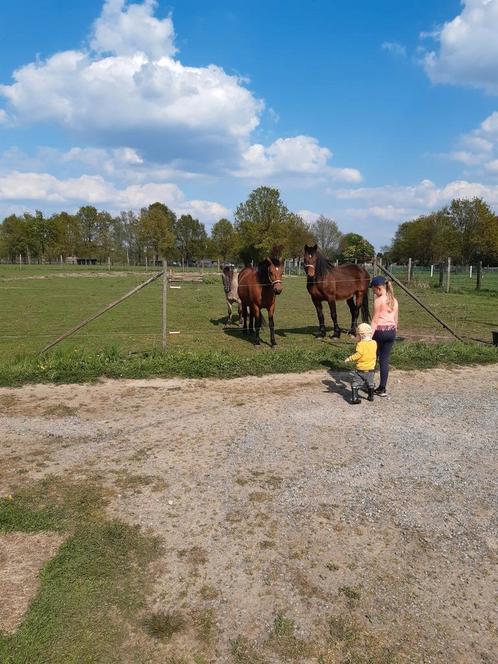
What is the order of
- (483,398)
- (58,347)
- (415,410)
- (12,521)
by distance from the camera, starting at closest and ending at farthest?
(12,521) < (415,410) < (483,398) < (58,347)

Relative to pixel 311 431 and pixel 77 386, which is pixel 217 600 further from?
pixel 77 386

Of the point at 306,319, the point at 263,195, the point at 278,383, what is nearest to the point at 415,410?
the point at 278,383

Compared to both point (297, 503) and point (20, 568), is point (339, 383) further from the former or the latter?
point (20, 568)

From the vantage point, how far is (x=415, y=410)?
6.83m

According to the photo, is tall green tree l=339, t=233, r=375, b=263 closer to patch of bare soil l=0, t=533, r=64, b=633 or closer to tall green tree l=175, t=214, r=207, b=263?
tall green tree l=175, t=214, r=207, b=263

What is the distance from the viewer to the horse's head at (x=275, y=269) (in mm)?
10844

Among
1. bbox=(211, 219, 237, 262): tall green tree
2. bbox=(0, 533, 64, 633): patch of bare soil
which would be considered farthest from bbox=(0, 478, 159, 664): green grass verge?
bbox=(211, 219, 237, 262): tall green tree

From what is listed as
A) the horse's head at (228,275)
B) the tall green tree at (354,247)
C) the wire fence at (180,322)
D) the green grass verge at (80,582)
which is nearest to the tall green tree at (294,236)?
the tall green tree at (354,247)

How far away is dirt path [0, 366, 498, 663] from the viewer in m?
2.84

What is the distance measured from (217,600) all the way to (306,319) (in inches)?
538

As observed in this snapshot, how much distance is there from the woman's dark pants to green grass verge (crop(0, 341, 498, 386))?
1.44 meters

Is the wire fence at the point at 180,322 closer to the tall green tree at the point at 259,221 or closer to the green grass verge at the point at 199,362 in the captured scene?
the green grass verge at the point at 199,362

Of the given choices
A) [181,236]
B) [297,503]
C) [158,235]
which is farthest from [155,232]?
[297,503]

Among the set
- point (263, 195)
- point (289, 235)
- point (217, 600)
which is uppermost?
point (263, 195)
